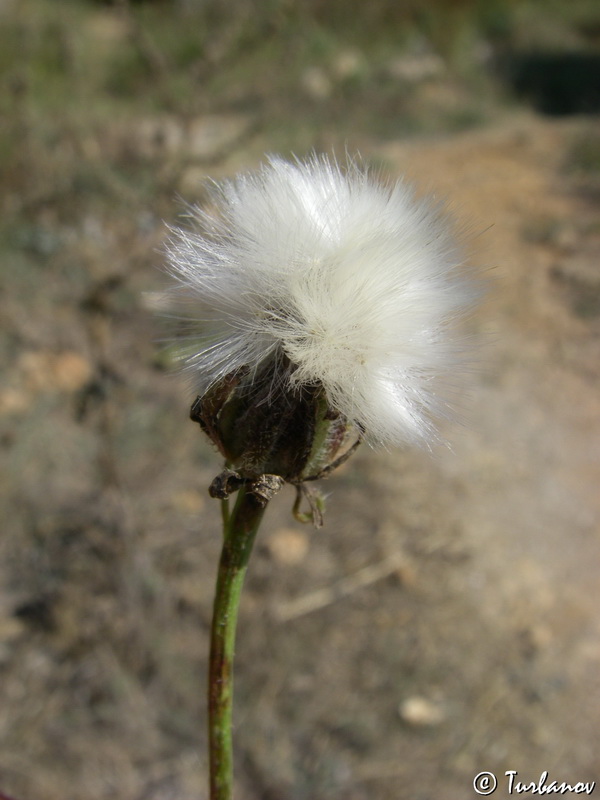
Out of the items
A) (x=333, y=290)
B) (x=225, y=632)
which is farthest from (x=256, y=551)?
(x=333, y=290)

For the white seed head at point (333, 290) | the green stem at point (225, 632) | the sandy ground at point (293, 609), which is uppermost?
the white seed head at point (333, 290)

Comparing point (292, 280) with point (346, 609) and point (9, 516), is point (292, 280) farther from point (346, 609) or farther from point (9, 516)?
point (9, 516)

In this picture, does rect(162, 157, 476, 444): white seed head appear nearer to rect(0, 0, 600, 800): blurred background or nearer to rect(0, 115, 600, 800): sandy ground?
rect(0, 0, 600, 800): blurred background

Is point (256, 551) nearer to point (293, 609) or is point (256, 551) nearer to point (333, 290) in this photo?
point (293, 609)

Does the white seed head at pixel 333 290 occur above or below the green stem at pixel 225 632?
above

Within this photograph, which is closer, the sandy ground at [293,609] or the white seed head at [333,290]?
the white seed head at [333,290]

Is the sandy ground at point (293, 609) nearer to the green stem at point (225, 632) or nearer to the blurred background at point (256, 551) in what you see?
the blurred background at point (256, 551)

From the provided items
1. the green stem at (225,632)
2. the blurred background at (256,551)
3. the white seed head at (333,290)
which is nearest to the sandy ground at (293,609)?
the blurred background at (256,551)

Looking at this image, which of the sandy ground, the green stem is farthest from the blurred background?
the green stem
